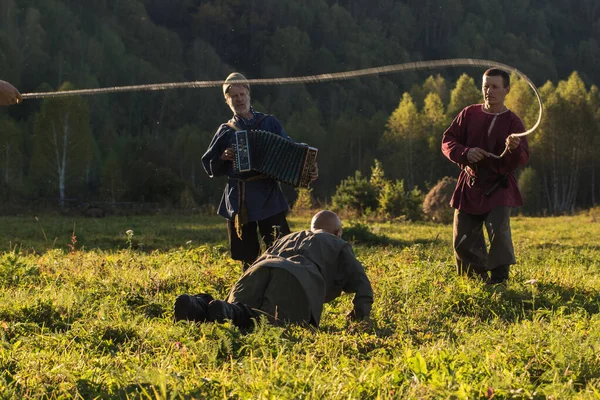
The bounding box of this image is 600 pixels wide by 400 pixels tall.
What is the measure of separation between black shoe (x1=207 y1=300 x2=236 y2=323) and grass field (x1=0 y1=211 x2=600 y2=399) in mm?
143

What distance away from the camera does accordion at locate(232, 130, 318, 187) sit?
7266 millimetres

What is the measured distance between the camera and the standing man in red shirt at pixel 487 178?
7.18m

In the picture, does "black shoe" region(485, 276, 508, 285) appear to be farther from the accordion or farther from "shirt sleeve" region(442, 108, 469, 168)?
the accordion

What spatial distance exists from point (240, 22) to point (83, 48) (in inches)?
1408

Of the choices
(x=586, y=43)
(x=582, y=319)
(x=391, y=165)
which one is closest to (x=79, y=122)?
(x=391, y=165)

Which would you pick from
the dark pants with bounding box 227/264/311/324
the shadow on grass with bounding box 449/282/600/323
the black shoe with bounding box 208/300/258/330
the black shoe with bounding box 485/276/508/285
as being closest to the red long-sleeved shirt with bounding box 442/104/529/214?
the black shoe with bounding box 485/276/508/285

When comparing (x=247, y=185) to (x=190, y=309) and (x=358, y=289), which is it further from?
(x=190, y=309)

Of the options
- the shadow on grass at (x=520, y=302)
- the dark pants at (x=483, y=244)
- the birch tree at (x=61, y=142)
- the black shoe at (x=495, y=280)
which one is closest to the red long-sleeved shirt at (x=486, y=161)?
the dark pants at (x=483, y=244)

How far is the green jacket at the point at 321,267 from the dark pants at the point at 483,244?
2.14 meters

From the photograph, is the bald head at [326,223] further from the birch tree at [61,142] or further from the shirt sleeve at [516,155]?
the birch tree at [61,142]

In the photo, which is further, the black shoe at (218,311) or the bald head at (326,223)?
the bald head at (326,223)

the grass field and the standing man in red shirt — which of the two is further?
the standing man in red shirt

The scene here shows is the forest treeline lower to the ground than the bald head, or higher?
higher

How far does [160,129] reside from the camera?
8544cm
